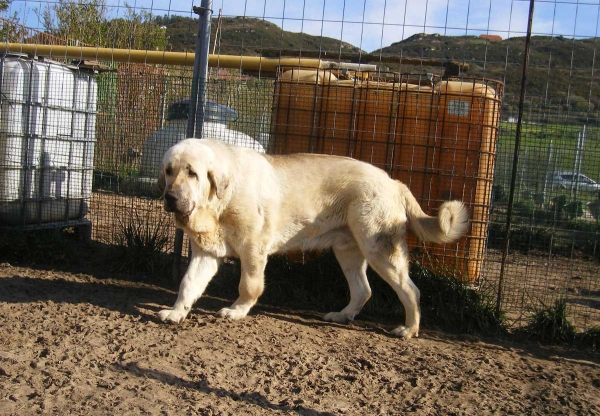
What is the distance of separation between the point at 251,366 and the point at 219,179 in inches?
63.5

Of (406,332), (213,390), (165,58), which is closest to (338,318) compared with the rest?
(406,332)

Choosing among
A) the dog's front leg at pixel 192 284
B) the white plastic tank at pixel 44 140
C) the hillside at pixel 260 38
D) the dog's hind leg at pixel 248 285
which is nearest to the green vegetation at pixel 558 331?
the dog's hind leg at pixel 248 285

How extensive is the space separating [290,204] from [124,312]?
173 cm

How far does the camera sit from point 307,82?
6508 mm

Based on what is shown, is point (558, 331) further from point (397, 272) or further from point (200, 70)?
point (200, 70)

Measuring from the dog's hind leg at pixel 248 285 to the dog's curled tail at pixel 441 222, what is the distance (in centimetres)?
139

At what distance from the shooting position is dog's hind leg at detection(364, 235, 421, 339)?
18.3 ft

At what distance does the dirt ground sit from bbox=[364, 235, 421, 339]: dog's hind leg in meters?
0.22

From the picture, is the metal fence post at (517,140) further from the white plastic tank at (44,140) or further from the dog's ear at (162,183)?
the white plastic tank at (44,140)

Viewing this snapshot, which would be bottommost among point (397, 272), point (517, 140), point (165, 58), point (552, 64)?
point (397, 272)

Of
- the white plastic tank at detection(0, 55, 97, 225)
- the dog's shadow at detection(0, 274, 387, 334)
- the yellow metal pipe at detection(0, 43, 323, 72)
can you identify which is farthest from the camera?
the yellow metal pipe at detection(0, 43, 323, 72)

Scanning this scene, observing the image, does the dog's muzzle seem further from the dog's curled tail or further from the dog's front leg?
the dog's curled tail

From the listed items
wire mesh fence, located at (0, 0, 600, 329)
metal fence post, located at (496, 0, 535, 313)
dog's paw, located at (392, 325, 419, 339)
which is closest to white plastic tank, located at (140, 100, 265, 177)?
wire mesh fence, located at (0, 0, 600, 329)

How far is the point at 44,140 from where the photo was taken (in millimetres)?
7352
